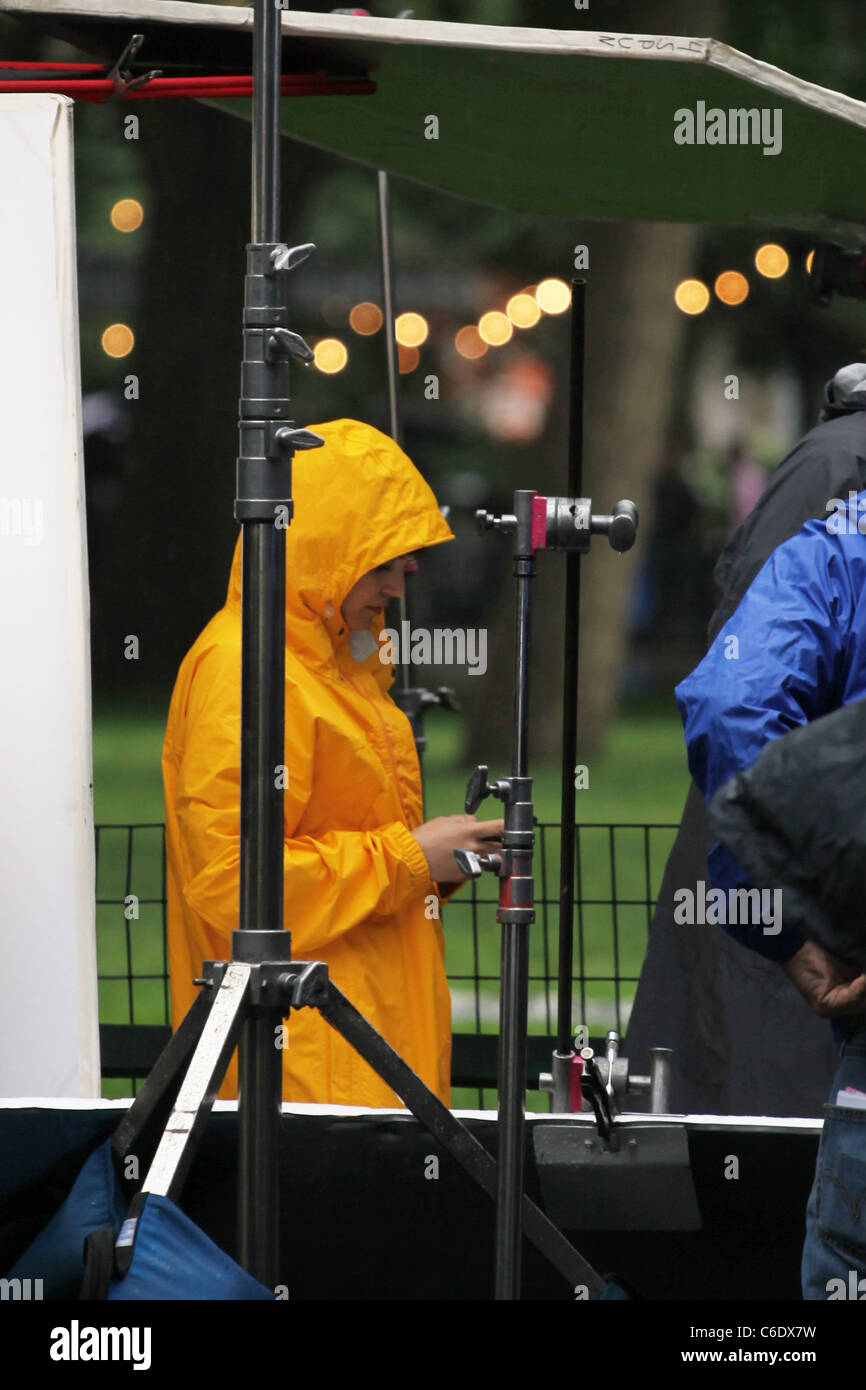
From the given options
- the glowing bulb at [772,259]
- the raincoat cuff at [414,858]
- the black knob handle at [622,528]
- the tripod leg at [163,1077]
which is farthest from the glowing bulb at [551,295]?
the tripod leg at [163,1077]

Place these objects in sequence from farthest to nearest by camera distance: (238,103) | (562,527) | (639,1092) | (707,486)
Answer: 1. (707,486)
2. (238,103)
3. (639,1092)
4. (562,527)

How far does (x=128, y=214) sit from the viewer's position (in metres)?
13.5

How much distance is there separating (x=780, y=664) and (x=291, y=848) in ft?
3.67

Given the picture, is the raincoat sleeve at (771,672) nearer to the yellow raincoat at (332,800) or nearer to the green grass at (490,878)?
the yellow raincoat at (332,800)

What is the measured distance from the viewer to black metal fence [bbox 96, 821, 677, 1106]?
3932 mm

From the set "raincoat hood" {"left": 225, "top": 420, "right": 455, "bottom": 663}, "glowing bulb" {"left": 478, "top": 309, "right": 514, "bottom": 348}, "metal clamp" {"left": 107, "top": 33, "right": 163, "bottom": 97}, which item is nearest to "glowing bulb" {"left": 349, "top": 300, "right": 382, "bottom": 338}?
"glowing bulb" {"left": 478, "top": 309, "right": 514, "bottom": 348}

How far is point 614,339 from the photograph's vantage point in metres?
13.7

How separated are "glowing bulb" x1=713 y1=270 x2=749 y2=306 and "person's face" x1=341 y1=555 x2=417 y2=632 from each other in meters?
12.9

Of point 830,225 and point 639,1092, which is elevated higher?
point 830,225

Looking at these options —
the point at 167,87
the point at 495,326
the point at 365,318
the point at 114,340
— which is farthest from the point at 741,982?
the point at 365,318

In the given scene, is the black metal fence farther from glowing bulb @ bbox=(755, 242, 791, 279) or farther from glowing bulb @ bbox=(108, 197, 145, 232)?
glowing bulb @ bbox=(108, 197, 145, 232)
